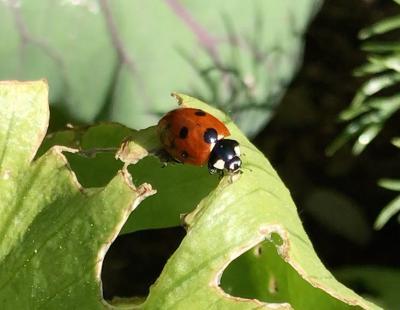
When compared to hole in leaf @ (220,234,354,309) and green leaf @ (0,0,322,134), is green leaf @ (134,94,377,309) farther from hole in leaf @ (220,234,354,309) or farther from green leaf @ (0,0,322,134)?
green leaf @ (0,0,322,134)

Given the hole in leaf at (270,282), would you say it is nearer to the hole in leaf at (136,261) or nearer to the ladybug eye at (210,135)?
the ladybug eye at (210,135)

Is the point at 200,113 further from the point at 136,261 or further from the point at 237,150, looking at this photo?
the point at 136,261

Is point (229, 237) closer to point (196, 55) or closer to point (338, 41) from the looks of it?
point (196, 55)

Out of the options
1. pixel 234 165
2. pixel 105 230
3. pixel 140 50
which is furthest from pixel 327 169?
pixel 105 230

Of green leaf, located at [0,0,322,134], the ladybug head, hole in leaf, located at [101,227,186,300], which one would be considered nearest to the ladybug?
the ladybug head

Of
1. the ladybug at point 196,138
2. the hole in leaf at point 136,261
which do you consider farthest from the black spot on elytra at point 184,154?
the hole in leaf at point 136,261

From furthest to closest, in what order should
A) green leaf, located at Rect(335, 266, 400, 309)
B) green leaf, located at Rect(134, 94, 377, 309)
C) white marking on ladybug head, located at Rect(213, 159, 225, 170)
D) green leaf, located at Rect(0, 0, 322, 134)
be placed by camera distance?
green leaf, located at Rect(335, 266, 400, 309) → green leaf, located at Rect(0, 0, 322, 134) → white marking on ladybug head, located at Rect(213, 159, 225, 170) → green leaf, located at Rect(134, 94, 377, 309)
